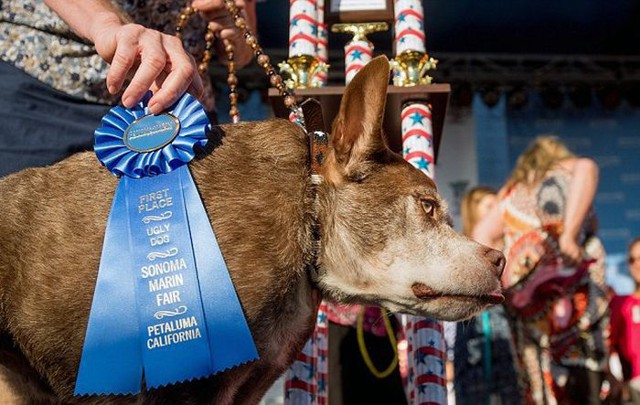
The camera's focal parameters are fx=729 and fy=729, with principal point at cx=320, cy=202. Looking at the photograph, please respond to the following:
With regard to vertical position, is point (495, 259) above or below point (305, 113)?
below

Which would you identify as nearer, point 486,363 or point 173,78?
point 173,78

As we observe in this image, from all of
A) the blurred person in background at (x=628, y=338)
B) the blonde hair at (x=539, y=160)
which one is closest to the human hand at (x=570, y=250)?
the blonde hair at (x=539, y=160)

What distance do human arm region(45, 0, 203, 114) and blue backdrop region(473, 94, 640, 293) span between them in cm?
751

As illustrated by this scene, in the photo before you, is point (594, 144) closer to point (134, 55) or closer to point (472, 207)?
point (472, 207)

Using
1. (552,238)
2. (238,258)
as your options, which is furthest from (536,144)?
(238,258)

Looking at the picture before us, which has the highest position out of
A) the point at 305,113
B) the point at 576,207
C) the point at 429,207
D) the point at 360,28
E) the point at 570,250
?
the point at 360,28

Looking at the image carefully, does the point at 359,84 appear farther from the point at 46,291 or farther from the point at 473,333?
the point at 473,333

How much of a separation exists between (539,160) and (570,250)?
0.81 metres

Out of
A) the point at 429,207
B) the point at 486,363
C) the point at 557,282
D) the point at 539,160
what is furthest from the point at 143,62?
the point at 486,363

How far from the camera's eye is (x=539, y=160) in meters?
5.05

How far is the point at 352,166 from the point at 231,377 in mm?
579

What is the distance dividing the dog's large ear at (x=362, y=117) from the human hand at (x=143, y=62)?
0.38 meters

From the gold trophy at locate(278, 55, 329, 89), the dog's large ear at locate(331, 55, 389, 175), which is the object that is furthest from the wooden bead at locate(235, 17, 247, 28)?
the gold trophy at locate(278, 55, 329, 89)

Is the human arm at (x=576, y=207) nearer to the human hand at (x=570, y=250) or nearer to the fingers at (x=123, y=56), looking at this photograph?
the human hand at (x=570, y=250)
